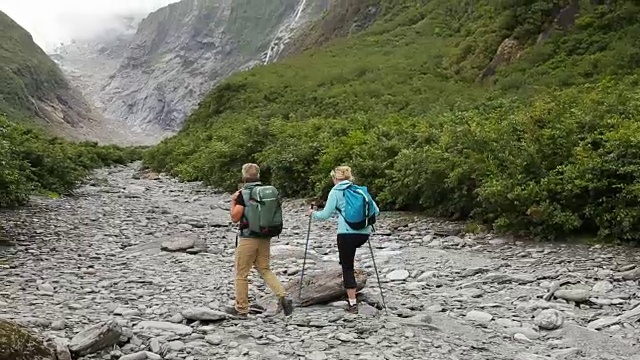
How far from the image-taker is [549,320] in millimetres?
9242

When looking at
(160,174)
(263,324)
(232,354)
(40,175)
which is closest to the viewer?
(232,354)

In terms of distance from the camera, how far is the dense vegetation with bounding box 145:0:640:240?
14070 millimetres

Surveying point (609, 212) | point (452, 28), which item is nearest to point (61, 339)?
point (609, 212)

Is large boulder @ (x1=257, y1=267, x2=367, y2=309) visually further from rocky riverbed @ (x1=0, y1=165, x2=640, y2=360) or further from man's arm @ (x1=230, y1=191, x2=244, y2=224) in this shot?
man's arm @ (x1=230, y1=191, x2=244, y2=224)

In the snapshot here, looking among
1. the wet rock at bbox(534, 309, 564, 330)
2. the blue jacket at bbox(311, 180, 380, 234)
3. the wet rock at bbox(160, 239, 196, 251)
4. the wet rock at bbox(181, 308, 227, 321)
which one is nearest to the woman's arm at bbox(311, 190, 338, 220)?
the blue jacket at bbox(311, 180, 380, 234)

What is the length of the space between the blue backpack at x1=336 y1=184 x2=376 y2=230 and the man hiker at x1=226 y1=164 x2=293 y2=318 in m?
1.02

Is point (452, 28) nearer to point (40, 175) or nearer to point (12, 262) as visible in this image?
point (40, 175)

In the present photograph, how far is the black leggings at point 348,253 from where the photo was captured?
976 centimetres

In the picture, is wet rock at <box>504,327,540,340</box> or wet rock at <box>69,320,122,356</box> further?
wet rock at <box>504,327,540,340</box>

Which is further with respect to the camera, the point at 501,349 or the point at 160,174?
the point at 160,174

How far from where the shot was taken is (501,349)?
8508 mm

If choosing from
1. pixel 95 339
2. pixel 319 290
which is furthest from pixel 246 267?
pixel 95 339

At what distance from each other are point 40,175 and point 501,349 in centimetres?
2472

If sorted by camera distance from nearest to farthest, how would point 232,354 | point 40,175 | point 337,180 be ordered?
1. point 232,354
2. point 337,180
3. point 40,175
